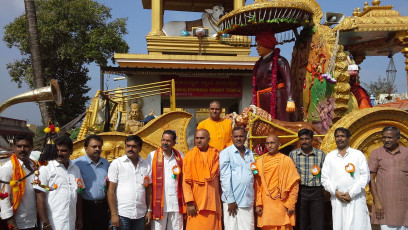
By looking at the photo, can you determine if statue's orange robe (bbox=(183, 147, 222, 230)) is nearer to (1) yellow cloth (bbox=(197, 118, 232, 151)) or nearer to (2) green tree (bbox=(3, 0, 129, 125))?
(1) yellow cloth (bbox=(197, 118, 232, 151))

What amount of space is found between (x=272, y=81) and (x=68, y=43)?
14538 millimetres

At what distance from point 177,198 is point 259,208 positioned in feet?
3.25

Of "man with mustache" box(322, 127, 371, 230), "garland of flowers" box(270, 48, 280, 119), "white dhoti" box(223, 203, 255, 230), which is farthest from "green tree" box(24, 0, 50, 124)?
"man with mustache" box(322, 127, 371, 230)

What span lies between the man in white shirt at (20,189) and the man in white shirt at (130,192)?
2.57 feet

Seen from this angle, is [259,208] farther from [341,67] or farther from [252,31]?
[252,31]

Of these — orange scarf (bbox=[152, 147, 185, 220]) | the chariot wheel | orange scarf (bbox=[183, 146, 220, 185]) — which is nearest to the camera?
orange scarf (bbox=[152, 147, 185, 220])

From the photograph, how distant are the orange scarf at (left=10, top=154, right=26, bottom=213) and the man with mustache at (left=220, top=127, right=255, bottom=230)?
2.16 meters

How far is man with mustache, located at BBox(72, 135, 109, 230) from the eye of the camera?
4145 millimetres

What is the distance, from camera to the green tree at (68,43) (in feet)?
60.2

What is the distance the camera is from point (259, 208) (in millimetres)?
4504

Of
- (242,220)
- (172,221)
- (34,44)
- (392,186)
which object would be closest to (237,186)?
(242,220)

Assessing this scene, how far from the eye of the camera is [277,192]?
14.7 ft

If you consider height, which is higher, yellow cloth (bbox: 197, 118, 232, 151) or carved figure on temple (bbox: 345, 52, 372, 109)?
carved figure on temple (bbox: 345, 52, 372, 109)

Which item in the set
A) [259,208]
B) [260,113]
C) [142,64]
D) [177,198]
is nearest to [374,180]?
[259,208]
